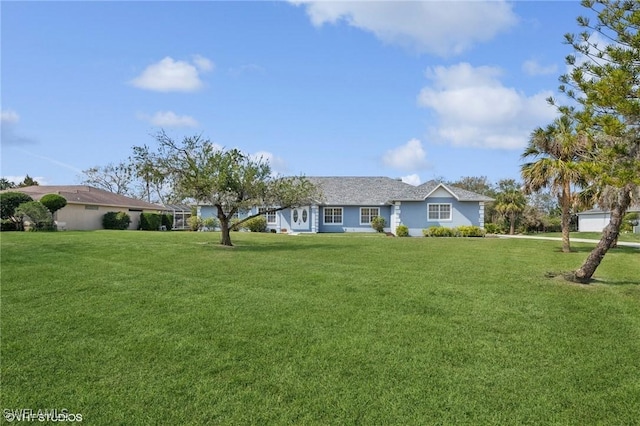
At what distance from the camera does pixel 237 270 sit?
11680 millimetres

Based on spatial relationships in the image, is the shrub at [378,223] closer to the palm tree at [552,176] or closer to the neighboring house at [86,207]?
the palm tree at [552,176]

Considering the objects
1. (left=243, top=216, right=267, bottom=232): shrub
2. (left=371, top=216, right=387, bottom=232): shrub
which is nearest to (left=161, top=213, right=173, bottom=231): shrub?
(left=243, top=216, right=267, bottom=232): shrub

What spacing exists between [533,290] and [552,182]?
40.6 feet

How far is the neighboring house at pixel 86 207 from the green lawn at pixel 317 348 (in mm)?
23505

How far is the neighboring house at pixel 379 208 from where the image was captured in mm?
32750

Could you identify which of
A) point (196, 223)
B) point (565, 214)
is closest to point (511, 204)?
point (565, 214)

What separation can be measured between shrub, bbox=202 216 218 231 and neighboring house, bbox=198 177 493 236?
130 centimetres

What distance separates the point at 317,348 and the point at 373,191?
31591mm

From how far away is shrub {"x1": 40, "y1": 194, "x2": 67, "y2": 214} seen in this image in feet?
93.1

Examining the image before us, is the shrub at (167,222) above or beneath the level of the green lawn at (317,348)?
above

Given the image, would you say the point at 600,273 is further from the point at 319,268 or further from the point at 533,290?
the point at 319,268

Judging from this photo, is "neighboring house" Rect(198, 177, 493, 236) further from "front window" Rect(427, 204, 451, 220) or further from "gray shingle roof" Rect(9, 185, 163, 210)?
"gray shingle roof" Rect(9, 185, 163, 210)

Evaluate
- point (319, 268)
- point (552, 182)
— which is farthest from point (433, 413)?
point (552, 182)

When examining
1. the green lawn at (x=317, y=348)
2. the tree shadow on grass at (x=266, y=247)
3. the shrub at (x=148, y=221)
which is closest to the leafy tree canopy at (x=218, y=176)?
the tree shadow on grass at (x=266, y=247)
